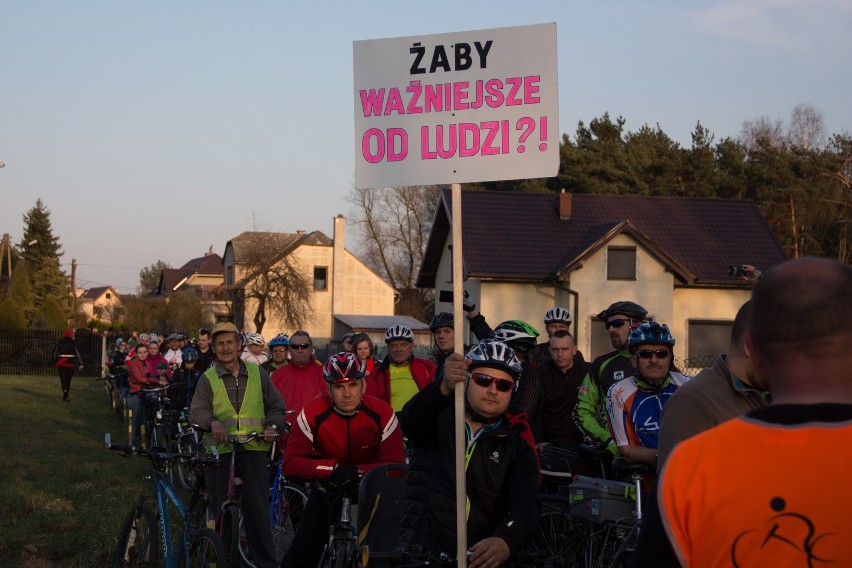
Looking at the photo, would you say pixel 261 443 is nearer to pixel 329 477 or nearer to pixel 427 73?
pixel 329 477

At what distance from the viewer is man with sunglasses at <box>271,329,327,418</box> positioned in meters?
11.4

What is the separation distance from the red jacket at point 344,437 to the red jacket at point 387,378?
3.29 metres

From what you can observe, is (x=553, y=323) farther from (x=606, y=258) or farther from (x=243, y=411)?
(x=606, y=258)

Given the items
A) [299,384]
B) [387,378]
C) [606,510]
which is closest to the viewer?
[606,510]

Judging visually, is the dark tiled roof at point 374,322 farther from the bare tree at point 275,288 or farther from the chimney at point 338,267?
the chimney at point 338,267

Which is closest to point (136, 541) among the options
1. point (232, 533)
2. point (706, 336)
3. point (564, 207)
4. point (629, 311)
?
point (232, 533)

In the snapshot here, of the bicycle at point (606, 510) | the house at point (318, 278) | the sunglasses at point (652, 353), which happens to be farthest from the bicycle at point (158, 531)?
the house at point (318, 278)

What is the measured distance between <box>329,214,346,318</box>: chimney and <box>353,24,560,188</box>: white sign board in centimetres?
7008

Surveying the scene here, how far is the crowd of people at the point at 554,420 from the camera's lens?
2072 millimetres

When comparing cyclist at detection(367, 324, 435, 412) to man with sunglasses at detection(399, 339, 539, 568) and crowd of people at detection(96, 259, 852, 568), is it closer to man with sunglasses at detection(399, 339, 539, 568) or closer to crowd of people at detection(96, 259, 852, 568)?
crowd of people at detection(96, 259, 852, 568)

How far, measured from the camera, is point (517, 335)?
798cm

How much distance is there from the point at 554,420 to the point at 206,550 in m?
3.51

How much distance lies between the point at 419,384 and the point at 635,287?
28.2 meters

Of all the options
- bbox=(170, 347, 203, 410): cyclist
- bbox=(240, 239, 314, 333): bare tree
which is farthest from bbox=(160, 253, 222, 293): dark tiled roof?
bbox=(170, 347, 203, 410): cyclist
